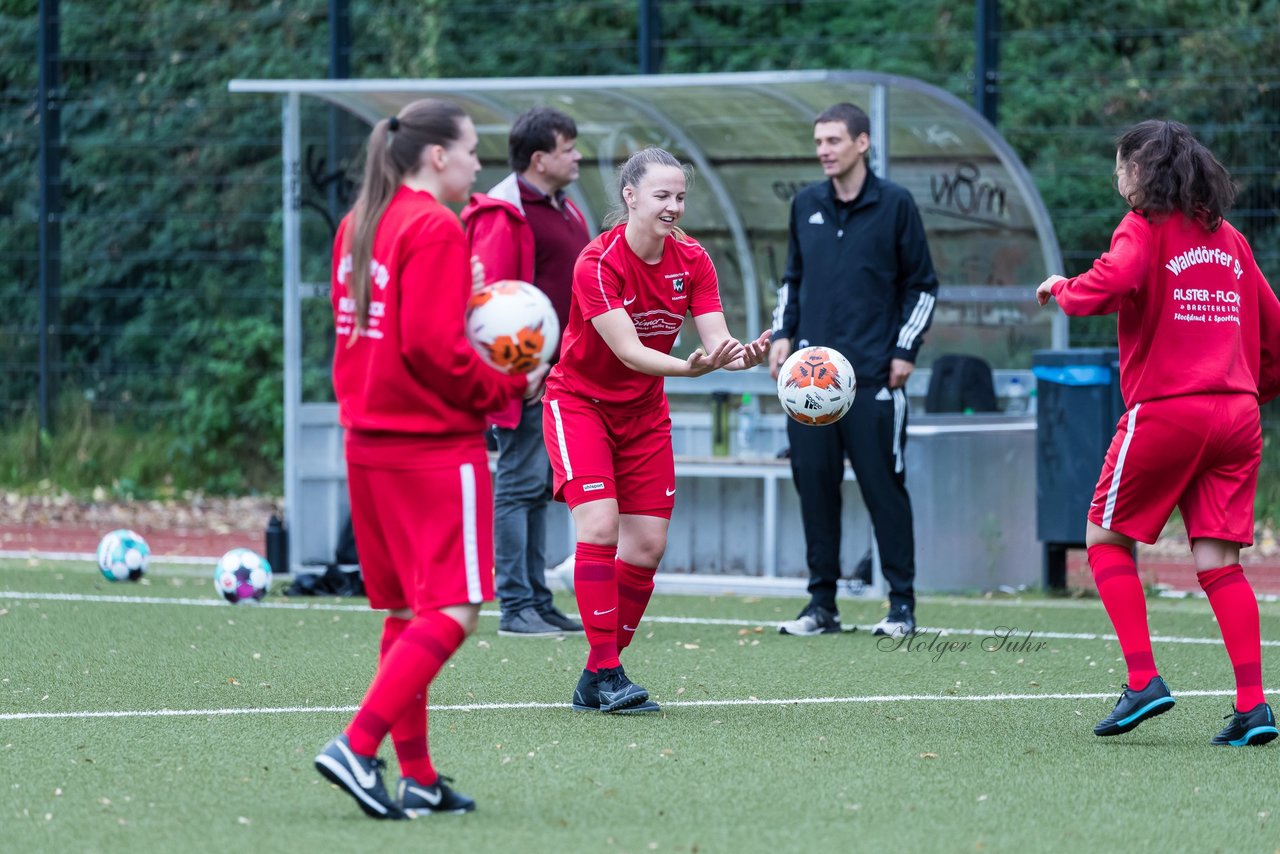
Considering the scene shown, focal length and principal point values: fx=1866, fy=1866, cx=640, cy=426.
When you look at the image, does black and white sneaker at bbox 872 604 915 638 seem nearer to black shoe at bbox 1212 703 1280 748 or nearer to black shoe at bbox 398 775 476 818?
black shoe at bbox 1212 703 1280 748

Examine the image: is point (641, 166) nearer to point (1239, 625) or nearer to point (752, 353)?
point (752, 353)

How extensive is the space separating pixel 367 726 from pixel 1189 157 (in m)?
2.92

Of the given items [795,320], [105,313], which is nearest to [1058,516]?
[795,320]

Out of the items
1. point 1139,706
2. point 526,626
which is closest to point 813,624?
point 526,626

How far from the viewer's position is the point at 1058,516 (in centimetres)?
945

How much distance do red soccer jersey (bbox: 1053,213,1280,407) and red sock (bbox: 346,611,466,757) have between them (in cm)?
215

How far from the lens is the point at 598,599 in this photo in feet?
19.9

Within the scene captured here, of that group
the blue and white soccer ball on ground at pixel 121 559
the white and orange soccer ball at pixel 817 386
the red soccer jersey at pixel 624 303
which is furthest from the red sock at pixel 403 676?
the blue and white soccer ball on ground at pixel 121 559

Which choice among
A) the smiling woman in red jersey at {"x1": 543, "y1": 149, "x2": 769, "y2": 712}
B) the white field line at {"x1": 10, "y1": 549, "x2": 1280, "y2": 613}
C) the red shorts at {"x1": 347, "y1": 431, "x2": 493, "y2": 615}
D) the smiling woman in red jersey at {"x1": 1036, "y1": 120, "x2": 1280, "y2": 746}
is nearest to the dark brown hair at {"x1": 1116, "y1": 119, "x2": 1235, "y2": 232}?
the smiling woman in red jersey at {"x1": 1036, "y1": 120, "x2": 1280, "y2": 746}

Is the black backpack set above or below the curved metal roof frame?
below

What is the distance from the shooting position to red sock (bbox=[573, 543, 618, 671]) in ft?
19.9

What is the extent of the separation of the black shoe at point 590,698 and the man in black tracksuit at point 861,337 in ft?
6.74

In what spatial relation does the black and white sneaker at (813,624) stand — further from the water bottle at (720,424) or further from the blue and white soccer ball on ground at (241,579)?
the water bottle at (720,424)

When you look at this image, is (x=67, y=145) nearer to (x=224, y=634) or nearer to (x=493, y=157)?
(x=493, y=157)
